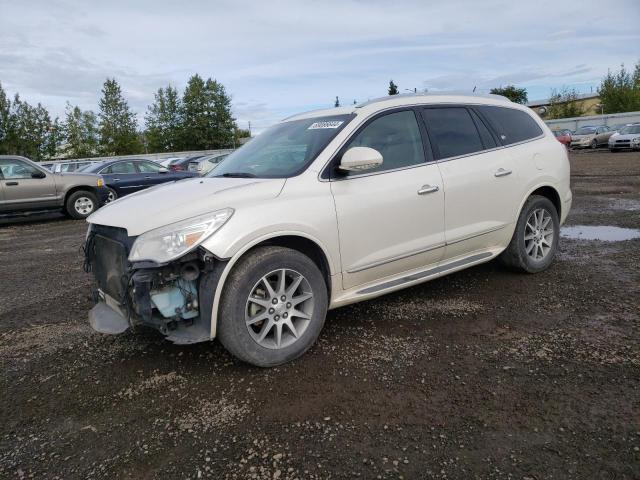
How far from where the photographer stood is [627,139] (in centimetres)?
2664

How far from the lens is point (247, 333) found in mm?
3152

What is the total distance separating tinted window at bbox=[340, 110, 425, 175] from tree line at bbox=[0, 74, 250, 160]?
5841 centimetres

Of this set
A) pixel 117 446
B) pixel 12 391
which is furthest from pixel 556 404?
pixel 12 391

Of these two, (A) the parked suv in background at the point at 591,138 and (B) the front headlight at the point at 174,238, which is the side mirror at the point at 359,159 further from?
(A) the parked suv in background at the point at 591,138

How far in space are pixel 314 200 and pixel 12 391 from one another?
2379 millimetres

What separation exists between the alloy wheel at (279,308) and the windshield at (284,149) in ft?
2.63

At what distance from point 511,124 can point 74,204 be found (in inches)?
444

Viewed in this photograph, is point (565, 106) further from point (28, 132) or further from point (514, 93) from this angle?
point (28, 132)

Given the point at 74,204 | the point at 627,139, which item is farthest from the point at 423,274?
the point at 627,139

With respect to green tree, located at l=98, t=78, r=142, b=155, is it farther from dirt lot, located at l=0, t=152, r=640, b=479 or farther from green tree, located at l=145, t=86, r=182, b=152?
dirt lot, located at l=0, t=152, r=640, b=479

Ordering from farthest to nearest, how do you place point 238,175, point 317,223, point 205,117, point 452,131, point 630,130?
point 205,117
point 630,130
point 452,131
point 238,175
point 317,223

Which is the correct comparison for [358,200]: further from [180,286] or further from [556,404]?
[556,404]

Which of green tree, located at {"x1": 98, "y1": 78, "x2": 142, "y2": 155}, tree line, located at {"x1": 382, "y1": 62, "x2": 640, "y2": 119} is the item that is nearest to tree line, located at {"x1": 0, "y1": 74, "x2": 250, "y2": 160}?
green tree, located at {"x1": 98, "y1": 78, "x2": 142, "y2": 155}

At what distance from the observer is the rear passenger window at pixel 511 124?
4855mm
